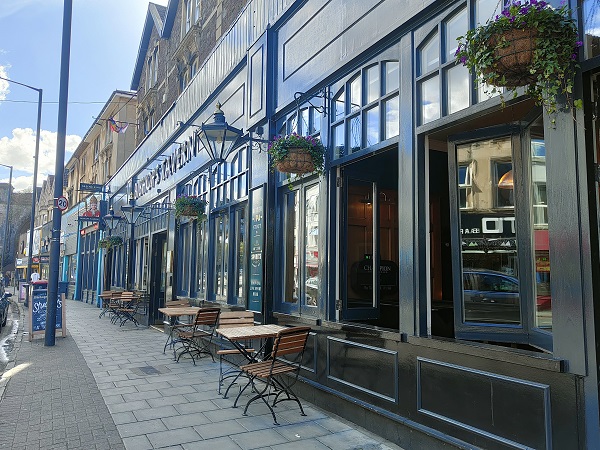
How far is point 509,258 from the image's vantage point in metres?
4.12

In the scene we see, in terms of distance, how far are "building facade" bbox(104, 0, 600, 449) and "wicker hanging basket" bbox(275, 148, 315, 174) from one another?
309 millimetres

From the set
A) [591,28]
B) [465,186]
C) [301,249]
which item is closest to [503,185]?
[465,186]

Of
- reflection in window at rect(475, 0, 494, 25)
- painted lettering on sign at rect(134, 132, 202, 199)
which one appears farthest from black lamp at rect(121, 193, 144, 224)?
reflection in window at rect(475, 0, 494, 25)

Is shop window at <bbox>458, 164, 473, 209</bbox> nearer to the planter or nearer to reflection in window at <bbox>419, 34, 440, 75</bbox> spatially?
reflection in window at <bbox>419, 34, 440, 75</bbox>

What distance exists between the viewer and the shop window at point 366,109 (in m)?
5.22

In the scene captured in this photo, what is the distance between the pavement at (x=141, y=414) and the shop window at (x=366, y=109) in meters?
3.23

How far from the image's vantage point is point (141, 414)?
5.41 metres

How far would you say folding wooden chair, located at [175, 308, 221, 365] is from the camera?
828 cm

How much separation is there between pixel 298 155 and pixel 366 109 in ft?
3.37

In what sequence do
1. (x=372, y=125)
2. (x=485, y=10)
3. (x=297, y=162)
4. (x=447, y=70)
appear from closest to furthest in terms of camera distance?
1. (x=485, y=10)
2. (x=447, y=70)
3. (x=372, y=125)
4. (x=297, y=162)

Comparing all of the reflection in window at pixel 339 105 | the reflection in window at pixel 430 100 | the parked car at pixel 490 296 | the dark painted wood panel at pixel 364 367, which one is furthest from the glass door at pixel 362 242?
the parked car at pixel 490 296

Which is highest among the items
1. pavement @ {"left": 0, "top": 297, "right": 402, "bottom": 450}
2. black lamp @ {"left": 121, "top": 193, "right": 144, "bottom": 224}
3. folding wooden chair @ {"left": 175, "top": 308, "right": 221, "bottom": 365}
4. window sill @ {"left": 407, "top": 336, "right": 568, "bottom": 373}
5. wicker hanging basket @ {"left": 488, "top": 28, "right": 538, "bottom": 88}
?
black lamp @ {"left": 121, "top": 193, "right": 144, "bottom": 224}

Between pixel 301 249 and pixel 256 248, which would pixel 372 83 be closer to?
pixel 301 249

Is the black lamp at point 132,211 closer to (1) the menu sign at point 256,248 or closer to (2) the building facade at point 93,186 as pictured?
(2) the building facade at point 93,186
